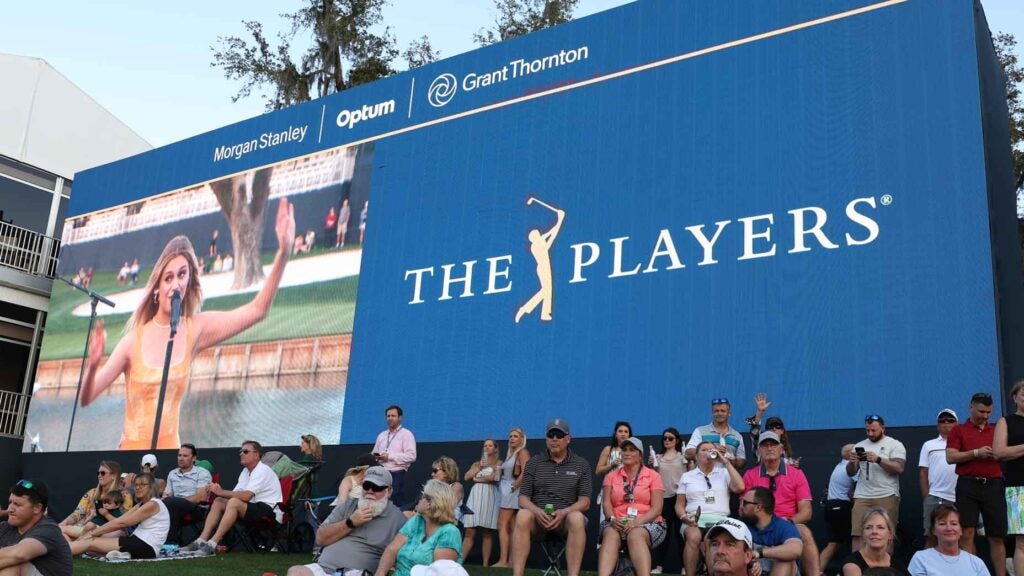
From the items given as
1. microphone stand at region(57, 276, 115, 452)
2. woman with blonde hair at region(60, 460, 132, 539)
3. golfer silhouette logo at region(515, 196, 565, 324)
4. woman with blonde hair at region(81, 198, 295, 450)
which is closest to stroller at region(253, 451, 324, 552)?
woman with blonde hair at region(60, 460, 132, 539)

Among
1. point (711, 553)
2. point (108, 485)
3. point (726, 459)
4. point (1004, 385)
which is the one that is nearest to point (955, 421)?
point (1004, 385)

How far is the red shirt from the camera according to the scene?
268 inches

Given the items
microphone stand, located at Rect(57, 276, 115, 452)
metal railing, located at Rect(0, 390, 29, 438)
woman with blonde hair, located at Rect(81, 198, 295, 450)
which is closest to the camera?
woman with blonde hair, located at Rect(81, 198, 295, 450)

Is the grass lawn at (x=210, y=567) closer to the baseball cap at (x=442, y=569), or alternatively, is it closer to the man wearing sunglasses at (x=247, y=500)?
the man wearing sunglasses at (x=247, y=500)

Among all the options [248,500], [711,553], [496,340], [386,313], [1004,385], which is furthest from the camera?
[386,313]

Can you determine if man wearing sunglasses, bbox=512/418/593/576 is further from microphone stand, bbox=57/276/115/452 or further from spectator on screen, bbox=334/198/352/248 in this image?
microphone stand, bbox=57/276/115/452

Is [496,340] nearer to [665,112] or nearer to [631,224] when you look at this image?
[631,224]

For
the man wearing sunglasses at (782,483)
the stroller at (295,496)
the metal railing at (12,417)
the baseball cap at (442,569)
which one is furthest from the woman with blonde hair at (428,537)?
the metal railing at (12,417)

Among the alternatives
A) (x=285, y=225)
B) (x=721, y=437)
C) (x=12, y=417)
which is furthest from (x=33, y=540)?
(x=12, y=417)

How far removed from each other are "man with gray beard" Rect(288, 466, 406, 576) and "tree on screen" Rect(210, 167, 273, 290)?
27.8ft

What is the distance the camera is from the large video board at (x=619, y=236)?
8992 millimetres

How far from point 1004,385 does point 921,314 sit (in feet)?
2.90

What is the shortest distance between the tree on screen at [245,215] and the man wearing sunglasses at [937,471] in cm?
931

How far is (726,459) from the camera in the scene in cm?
742
